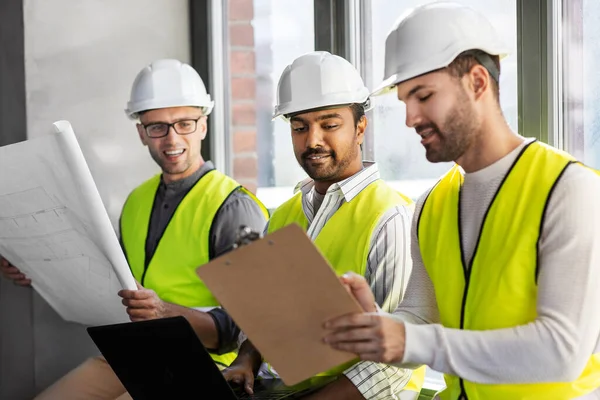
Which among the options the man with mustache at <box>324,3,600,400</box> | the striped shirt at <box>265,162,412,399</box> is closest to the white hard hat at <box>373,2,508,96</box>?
the man with mustache at <box>324,3,600,400</box>

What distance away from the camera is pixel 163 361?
72.2 inches

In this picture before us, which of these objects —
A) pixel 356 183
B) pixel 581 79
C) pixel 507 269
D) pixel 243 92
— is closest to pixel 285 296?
pixel 507 269

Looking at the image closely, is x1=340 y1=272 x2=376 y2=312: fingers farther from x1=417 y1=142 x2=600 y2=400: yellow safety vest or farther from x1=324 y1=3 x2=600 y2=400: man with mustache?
x1=417 y1=142 x2=600 y2=400: yellow safety vest

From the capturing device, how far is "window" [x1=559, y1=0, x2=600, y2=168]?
6.84 ft

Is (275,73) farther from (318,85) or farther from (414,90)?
(414,90)

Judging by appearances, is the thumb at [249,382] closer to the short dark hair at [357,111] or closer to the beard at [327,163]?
the beard at [327,163]

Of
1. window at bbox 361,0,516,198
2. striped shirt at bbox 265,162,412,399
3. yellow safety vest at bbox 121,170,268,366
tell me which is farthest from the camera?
yellow safety vest at bbox 121,170,268,366

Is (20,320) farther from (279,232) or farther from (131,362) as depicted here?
(279,232)

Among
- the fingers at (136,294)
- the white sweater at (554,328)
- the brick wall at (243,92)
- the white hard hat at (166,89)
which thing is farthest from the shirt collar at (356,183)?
the brick wall at (243,92)

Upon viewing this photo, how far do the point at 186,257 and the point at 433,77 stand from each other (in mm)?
1348

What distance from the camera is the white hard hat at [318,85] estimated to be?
2.22 m

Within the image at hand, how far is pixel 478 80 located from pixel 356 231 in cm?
63

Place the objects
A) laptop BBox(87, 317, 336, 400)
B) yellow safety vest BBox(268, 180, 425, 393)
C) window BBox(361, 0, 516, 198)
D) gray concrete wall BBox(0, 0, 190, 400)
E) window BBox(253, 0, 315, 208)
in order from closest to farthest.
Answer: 1. laptop BBox(87, 317, 336, 400)
2. yellow safety vest BBox(268, 180, 425, 393)
3. window BBox(361, 0, 516, 198)
4. window BBox(253, 0, 315, 208)
5. gray concrete wall BBox(0, 0, 190, 400)

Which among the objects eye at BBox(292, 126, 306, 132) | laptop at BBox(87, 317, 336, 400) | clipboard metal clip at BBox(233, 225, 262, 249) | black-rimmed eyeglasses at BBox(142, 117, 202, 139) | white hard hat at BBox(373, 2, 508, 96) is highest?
white hard hat at BBox(373, 2, 508, 96)
